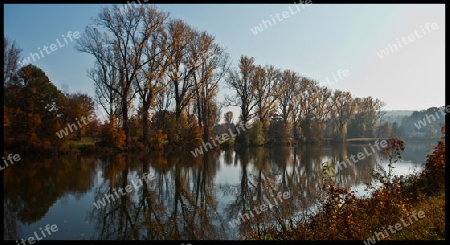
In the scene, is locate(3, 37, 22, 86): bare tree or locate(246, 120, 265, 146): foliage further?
locate(246, 120, 265, 146): foliage

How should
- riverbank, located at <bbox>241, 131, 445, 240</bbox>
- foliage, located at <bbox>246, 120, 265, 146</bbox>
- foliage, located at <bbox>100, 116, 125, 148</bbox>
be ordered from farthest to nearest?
1. foliage, located at <bbox>246, 120, 265, 146</bbox>
2. foliage, located at <bbox>100, 116, 125, 148</bbox>
3. riverbank, located at <bbox>241, 131, 445, 240</bbox>

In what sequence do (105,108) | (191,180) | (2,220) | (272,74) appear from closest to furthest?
(2,220) → (191,180) → (105,108) → (272,74)

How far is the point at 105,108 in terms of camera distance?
118 feet

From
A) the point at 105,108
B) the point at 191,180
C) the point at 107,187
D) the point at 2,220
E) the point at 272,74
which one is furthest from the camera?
the point at 272,74

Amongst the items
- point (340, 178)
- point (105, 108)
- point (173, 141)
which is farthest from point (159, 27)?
point (340, 178)

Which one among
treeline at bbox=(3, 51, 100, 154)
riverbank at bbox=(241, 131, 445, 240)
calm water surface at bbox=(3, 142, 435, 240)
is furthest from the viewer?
treeline at bbox=(3, 51, 100, 154)

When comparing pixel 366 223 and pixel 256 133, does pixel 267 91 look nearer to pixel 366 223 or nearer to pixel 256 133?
pixel 256 133

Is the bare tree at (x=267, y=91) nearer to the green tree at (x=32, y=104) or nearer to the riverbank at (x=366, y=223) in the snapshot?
the green tree at (x=32, y=104)

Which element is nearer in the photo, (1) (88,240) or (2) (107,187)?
(1) (88,240)

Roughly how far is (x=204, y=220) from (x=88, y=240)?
2.58 meters

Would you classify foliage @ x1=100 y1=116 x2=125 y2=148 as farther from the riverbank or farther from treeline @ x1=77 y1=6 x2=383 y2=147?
the riverbank

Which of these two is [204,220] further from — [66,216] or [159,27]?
[159,27]

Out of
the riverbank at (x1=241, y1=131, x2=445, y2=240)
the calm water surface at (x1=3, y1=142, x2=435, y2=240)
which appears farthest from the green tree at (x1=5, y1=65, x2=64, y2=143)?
the riverbank at (x1=241, y1=131, x2=445, y2=240)

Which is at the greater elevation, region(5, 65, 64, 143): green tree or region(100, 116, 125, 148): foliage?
region(5, 65, 64, 143): green tree
